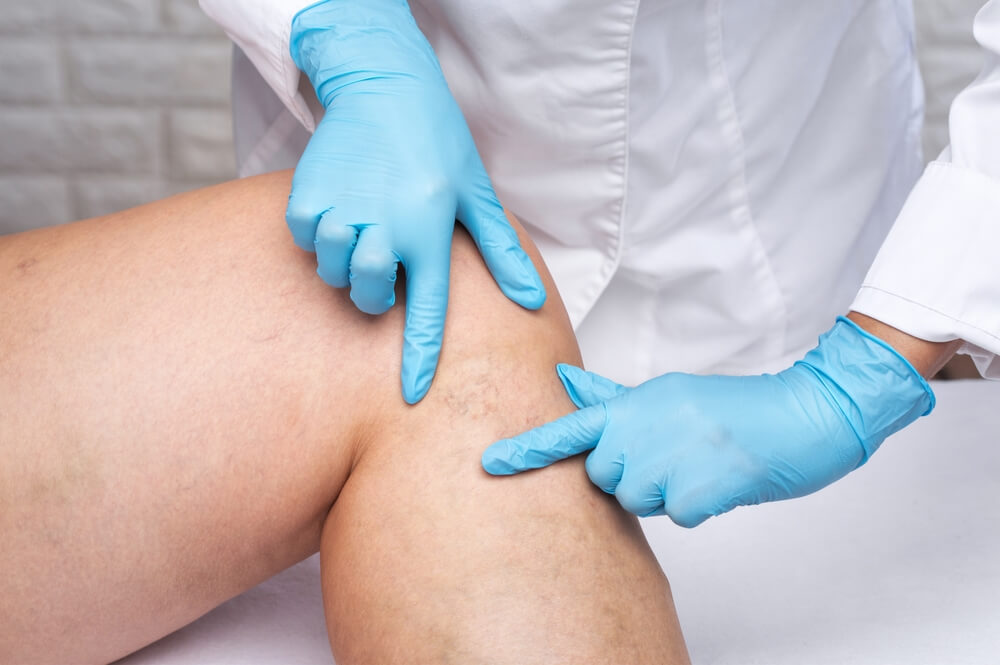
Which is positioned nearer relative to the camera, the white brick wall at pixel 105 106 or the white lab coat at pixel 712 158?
the white lab coat at pixel 712 158

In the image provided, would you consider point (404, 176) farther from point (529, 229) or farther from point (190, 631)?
point (190, 631)

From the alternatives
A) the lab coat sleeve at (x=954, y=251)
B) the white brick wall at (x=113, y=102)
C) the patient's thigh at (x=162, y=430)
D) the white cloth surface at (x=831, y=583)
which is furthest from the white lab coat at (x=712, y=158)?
the white brick wall at (x=113, y=102)

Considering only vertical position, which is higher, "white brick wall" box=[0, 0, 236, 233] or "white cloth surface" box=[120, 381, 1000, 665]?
"white cloth surface" box=[120, 381, 1000, 665]

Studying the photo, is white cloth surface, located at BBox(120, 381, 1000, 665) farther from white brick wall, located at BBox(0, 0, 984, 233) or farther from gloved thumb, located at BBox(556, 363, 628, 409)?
white brick wall, located at BBox(0, 0, 984, 233)

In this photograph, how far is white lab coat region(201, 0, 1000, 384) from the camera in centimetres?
82

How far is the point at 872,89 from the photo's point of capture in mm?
1082

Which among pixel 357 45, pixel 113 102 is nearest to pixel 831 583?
pixel 357 45

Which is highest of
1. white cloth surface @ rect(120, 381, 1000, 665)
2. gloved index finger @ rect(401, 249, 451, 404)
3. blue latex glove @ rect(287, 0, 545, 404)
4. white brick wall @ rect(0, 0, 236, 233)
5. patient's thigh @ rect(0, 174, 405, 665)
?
blue latex glove @ rect(287, 0, 545, 404)

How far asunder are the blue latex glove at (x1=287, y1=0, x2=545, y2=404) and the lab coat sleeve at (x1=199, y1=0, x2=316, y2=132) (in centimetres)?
2

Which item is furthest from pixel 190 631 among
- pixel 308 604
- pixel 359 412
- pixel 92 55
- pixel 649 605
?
pixel 92 55

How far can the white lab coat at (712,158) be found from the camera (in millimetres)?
818

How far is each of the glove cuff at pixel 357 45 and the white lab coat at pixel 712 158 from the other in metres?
0.03

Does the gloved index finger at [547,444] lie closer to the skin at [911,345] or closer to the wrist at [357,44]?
the skin at [911,345]

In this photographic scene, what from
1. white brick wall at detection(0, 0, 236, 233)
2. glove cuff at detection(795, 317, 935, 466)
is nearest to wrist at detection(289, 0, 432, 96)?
glove cuff at detection(795, 317, 935, 466)
